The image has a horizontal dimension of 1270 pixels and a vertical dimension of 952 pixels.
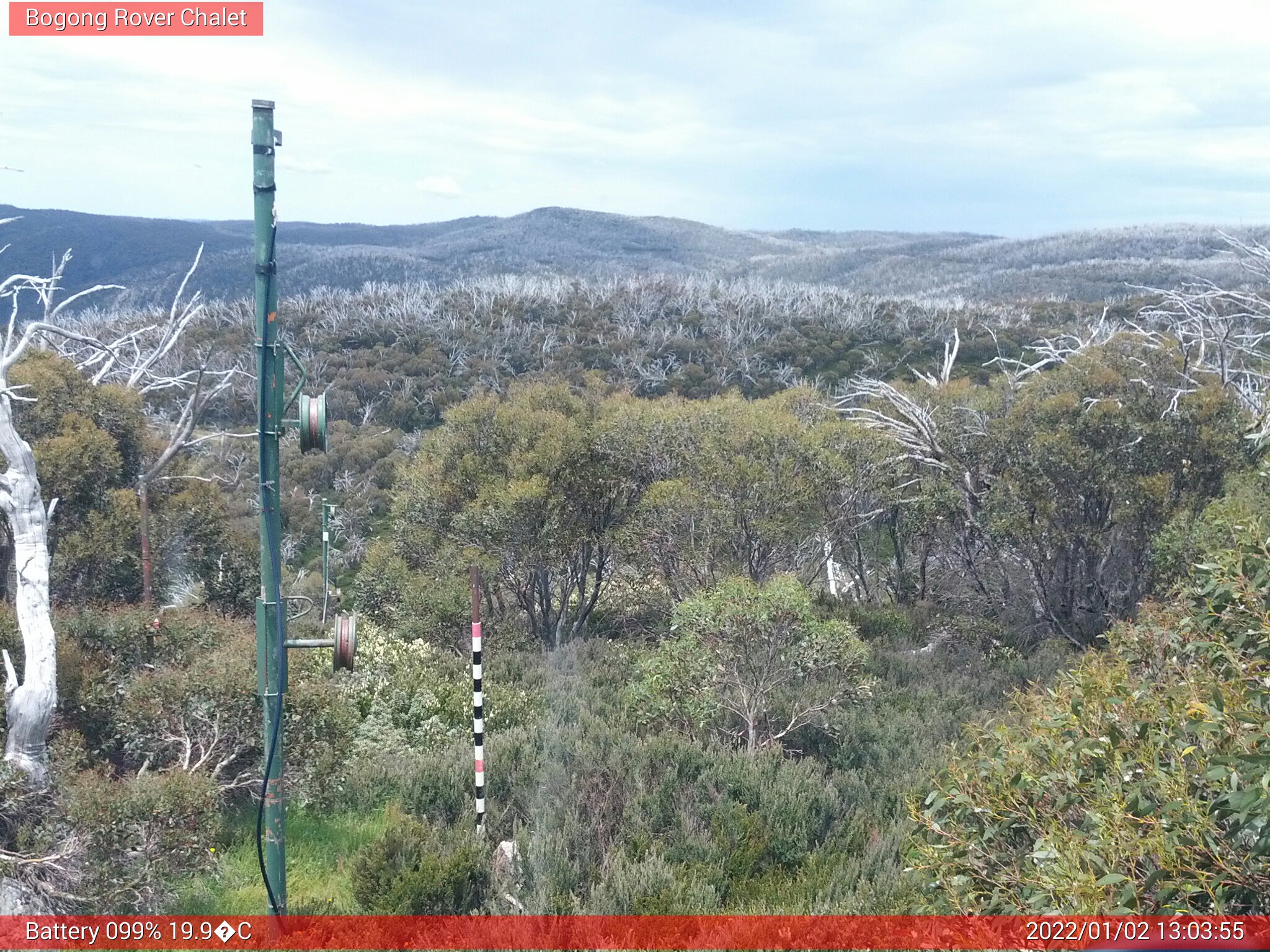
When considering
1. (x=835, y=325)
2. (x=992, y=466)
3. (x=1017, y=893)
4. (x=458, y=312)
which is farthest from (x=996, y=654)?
(x=458, y=312)

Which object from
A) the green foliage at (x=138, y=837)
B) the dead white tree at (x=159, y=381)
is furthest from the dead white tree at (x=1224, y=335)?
the green foliage at (x=138, y=837)

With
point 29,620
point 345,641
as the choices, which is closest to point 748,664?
point 345,641

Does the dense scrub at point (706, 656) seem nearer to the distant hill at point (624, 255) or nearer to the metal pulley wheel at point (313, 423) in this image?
the metal pulley wheel at point (313, 423)

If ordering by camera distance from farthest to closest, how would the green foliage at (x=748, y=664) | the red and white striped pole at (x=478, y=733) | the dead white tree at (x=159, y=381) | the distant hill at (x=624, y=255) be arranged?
the distant hill at (x=624, y=255), the dead white tree at (x=159, y=381), the green foliage at (x=748, y=664), the red and white striped pole at (x=478, y=733)

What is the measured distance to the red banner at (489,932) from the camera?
4145 millimetres

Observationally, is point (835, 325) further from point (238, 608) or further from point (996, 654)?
point (238, 608)

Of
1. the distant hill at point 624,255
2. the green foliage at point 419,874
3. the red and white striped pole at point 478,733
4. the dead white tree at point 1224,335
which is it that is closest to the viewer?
the green foliage at point 419,874

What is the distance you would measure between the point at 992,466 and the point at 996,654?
7.93 feet

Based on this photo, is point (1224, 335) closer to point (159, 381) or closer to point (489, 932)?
point (489, 932)

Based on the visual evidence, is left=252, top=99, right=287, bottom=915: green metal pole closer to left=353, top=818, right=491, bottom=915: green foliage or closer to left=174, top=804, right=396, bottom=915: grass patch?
left=353, top=818, right=491, bottom=915: green foliage

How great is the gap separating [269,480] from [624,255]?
63210mm

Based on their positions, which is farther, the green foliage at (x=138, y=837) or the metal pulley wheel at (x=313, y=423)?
the green foliage at (x=138, y=837)

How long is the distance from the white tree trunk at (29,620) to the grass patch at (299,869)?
1282 millimetres

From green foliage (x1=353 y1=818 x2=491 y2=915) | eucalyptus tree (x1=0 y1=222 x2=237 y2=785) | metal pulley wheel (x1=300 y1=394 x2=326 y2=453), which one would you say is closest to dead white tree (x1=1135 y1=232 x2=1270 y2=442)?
green foliage (x1=353 y1=818 x2=491 y2=915)
